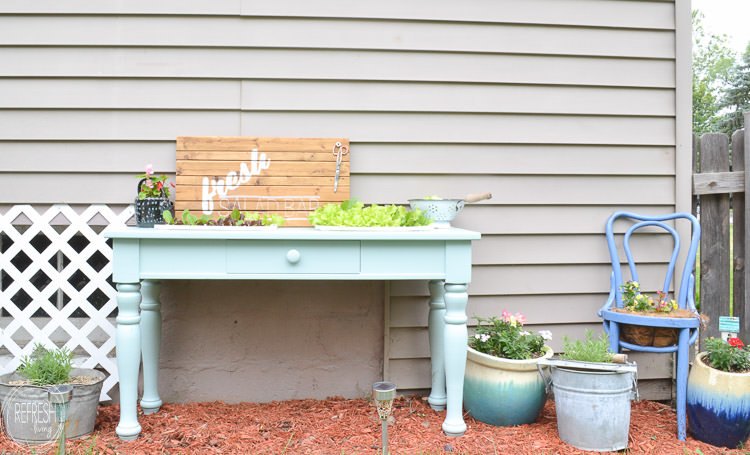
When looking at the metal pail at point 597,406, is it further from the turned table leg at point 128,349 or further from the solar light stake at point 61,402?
the solar light stake at point 61,402

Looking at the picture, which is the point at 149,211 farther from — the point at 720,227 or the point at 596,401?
the point at 720,227

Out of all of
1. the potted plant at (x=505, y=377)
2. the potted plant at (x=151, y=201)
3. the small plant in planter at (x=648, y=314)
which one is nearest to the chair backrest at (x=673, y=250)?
the small plant in planter at (x=648, y=314)

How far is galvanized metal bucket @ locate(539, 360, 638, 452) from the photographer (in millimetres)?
2355

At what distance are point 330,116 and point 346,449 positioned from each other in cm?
165

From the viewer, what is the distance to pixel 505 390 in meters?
2.58

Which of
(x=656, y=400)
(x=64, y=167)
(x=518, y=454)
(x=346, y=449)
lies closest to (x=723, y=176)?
(x=656, y=400)

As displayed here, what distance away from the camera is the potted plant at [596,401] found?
2.36 meters

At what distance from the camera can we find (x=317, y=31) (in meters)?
2.93

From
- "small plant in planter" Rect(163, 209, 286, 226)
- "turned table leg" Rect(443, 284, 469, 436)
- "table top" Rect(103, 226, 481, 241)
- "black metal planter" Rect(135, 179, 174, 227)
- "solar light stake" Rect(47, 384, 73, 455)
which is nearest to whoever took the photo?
"solar light stake" Rect(47, 384, 73, 455)

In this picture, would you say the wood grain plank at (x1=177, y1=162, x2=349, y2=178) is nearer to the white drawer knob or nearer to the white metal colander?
the white metal colander

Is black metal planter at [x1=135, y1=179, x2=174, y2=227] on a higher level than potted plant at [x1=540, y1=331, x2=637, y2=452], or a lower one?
higher

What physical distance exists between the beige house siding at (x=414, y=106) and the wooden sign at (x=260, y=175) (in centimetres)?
9

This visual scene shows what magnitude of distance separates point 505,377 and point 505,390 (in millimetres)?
61

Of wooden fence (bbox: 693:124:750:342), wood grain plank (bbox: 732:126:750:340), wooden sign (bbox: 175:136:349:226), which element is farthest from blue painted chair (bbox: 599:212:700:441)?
wooden sign (bbox: 175:136:349:226)
